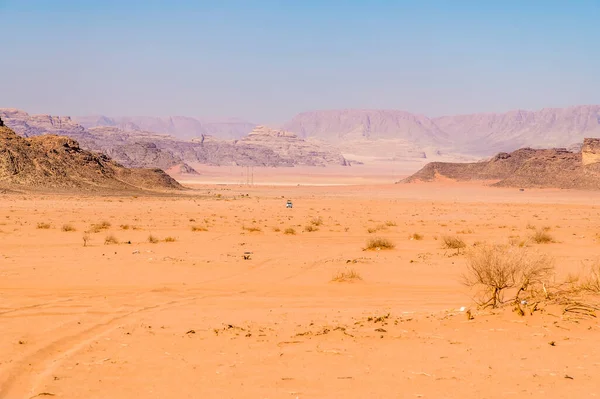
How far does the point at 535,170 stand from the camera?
3856 inches

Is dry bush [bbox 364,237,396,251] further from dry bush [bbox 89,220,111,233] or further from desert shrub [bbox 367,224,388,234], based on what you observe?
dry bush [bbox 89,220,111,233]

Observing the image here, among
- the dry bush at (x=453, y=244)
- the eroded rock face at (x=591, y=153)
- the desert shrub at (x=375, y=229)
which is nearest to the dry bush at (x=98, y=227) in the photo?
the desert shrub at (x=375, y=229)

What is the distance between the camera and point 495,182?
10300 centimetres

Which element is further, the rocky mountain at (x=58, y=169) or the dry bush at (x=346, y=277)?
the rocky mountain at (x=58, y=169)

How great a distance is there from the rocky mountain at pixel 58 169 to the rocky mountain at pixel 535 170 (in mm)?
45666

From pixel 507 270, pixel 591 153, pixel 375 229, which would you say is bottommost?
pixel 375 229

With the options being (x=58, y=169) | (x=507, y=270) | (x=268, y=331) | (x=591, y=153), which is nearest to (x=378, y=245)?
(x=507, y=270)

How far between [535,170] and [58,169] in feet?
199

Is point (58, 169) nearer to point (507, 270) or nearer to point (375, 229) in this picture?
point (375, 229)

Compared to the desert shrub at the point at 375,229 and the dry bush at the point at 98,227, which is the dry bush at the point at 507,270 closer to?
the desert shrub at the point at 375,229

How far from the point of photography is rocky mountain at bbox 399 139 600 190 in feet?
295

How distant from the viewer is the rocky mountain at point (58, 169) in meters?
68.4

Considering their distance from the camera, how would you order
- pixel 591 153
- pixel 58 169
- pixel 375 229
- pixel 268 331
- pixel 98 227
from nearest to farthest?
pixel 268 331 → pixel 98 227 → pixel 375 229 → pixel 58 169 → pixel 591 153

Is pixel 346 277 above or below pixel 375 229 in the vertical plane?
above
